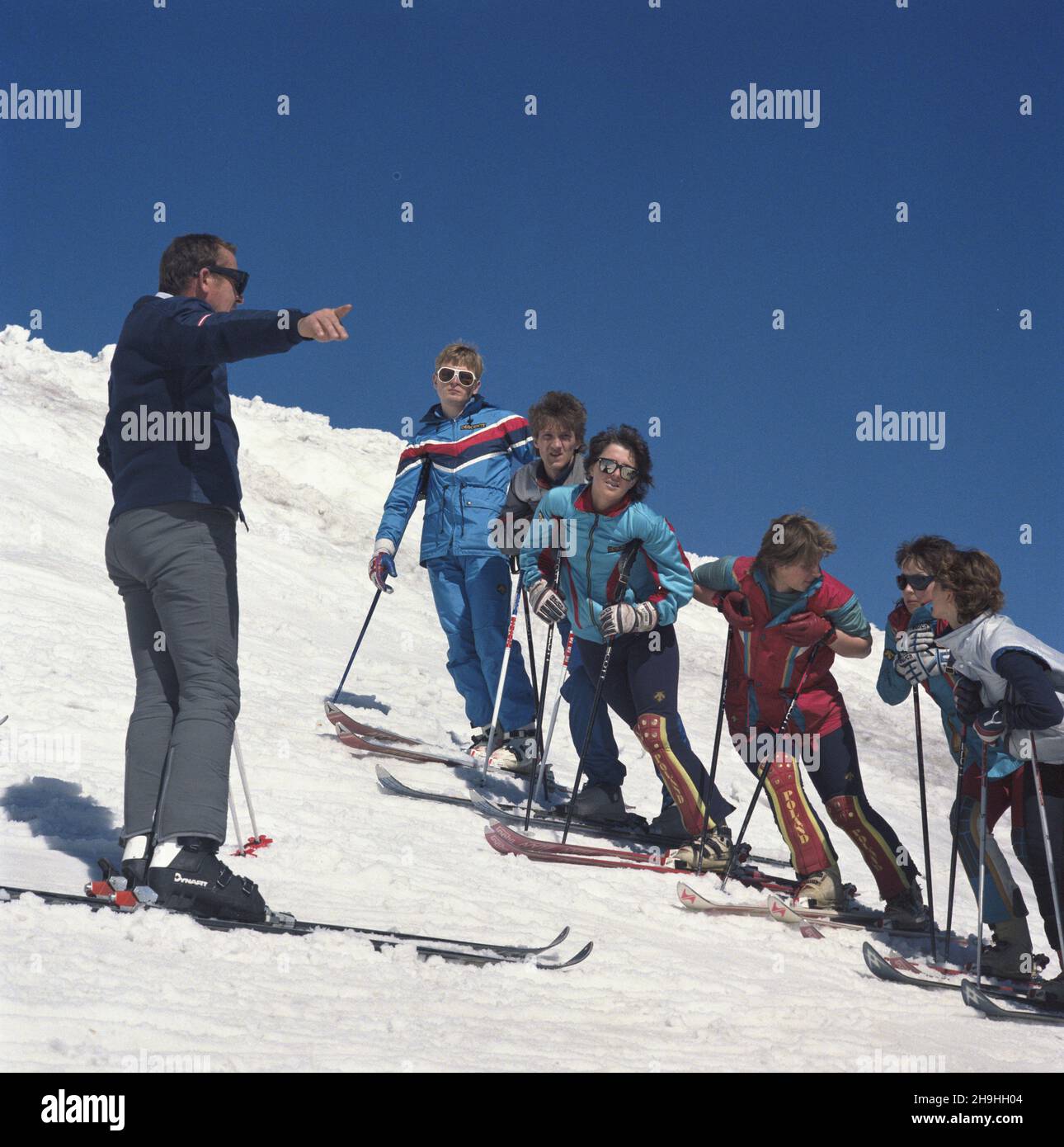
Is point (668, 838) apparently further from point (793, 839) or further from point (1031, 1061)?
point (1031, 1061)

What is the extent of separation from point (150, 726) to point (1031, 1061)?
306 centimetres

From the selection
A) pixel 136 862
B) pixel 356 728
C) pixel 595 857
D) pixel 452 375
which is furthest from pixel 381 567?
pixel 136 862

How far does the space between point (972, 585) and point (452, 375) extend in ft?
12.8

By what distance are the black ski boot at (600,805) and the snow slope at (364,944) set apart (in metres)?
0.74

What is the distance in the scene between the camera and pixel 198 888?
11.3ft

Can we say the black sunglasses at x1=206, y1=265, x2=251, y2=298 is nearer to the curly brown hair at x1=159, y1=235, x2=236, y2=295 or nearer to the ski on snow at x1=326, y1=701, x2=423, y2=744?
the curly brown hair at x1=159, y1=235, x2=236, y2=295

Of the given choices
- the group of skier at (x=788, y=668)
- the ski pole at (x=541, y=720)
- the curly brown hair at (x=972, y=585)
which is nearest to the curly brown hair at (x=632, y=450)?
the group of skier at (x=788, y=668)

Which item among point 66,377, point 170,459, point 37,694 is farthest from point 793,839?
point 66,377

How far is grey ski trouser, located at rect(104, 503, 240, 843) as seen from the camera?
11.9 feet

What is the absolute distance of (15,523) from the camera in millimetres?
12406

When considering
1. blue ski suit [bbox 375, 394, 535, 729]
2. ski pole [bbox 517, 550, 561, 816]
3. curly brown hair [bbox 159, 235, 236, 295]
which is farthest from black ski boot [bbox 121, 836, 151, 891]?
blue ski suit [bbox 375, 394, 535, 729]

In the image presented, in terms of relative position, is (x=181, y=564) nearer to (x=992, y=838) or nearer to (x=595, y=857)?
(x=595, y=857)

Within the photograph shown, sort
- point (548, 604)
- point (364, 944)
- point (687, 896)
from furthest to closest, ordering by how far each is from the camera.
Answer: point (548, 604) → point (687, 896) → point (364, 944)

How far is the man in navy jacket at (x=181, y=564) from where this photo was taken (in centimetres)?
350
